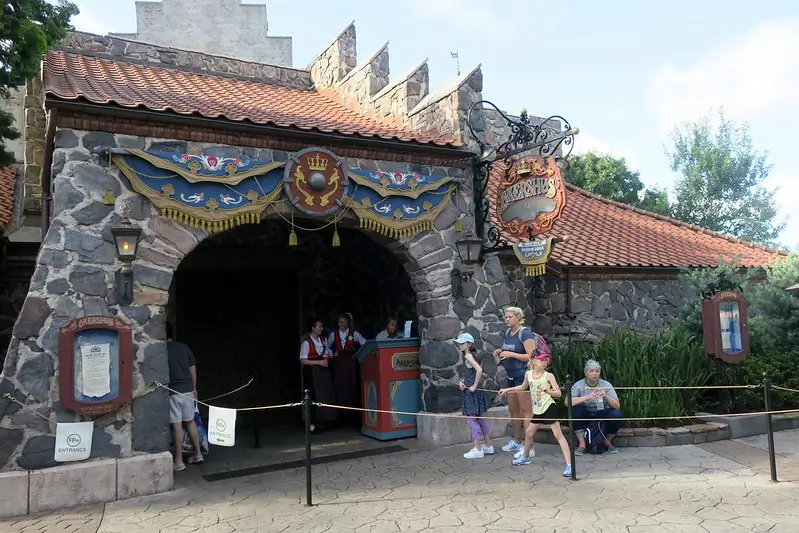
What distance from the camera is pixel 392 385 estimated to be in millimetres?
8023

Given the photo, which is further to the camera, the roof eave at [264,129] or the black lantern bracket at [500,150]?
the black lantern bracket at [500,150]

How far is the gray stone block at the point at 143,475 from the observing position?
5.75 meters

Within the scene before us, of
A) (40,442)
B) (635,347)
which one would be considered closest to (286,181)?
(40,442)

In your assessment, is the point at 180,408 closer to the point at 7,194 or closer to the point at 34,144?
the point at 7,194

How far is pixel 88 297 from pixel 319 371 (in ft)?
12.2

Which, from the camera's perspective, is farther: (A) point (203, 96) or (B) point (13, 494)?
(A) point (203, 96)

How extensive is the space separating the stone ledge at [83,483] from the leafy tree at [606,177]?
22004 mm

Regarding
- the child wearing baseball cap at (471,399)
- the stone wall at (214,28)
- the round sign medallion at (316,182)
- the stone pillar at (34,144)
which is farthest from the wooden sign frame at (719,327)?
the stone wall at (214,28)

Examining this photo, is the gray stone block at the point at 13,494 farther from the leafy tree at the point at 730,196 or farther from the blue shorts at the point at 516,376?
the leafy tree at the point at 730,196

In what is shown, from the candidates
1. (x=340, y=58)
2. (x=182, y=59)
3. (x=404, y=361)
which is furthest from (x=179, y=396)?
(x=340, y=58)

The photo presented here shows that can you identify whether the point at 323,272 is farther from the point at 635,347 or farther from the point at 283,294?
the point at 635,347

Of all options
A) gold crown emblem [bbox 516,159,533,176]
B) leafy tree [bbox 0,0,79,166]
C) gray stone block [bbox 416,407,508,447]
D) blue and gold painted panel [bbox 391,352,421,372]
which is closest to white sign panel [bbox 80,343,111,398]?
leafy tree [bbox 0,0,79,166]

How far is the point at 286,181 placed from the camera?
22.2 ft

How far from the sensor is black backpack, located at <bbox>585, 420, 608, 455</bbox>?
275 inches
